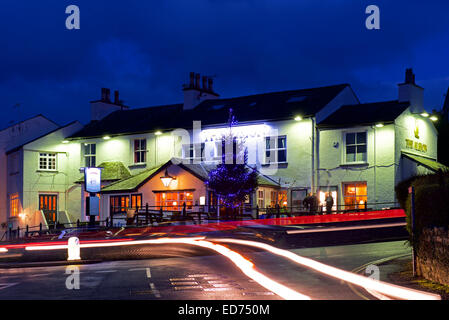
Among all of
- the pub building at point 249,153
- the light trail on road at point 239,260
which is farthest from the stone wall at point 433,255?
the pub building at point 249,153

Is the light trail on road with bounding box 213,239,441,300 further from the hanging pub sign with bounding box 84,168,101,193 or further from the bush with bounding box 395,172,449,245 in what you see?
the hanging pub sign with bounding box 84,168,101,193

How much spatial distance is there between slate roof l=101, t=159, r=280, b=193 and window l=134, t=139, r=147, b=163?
2.21m

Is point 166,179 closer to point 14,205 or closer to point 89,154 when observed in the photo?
point 89,154

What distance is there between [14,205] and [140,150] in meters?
10.4

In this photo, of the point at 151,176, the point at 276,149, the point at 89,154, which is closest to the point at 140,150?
the point at 89,154

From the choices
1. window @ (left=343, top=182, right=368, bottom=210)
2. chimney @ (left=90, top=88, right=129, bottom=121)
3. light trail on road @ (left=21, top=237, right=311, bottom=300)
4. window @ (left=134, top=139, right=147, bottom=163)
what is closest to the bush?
light trail on road @ (left=21, top=237, right=311, bottom=300)

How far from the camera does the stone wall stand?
13609mm

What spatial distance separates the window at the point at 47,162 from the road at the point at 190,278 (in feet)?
87.7

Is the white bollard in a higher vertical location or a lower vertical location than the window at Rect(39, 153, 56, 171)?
lower

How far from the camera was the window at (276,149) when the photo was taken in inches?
1553

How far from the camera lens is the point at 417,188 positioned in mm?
15570

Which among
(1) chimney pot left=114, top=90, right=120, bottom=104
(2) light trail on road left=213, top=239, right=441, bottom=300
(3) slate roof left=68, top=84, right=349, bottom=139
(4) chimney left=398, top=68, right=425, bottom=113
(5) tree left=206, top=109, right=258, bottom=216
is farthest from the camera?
(1) chimney pot left=114, top=90, right=120, bottom=104
